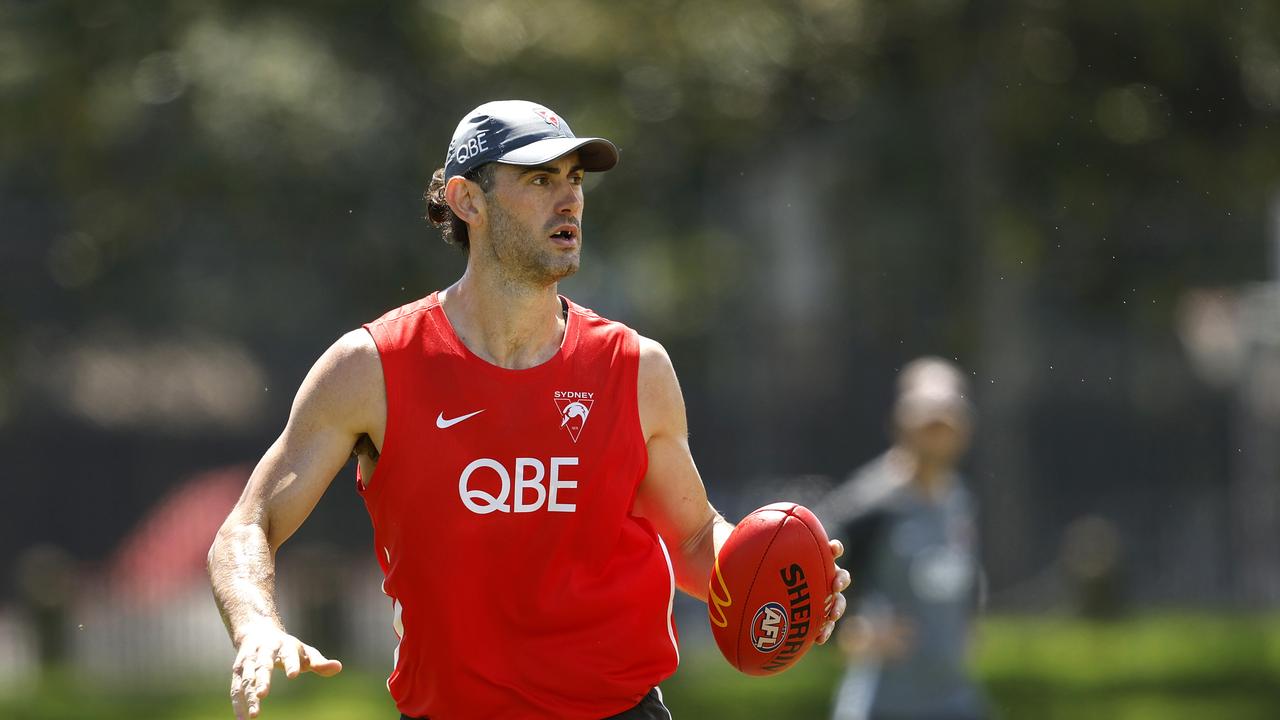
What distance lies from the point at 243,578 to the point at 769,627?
1508 mm

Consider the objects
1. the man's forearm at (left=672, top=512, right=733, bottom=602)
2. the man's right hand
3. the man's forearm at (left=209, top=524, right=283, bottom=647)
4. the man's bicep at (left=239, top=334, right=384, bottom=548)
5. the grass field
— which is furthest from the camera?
the grass field

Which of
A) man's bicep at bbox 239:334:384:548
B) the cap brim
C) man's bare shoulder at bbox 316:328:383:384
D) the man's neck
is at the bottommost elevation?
man's bicep at bbox 239:334:384:548

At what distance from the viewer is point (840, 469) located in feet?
69.6

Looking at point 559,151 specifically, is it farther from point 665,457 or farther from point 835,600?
point 835,600

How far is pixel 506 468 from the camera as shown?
5.25 meters

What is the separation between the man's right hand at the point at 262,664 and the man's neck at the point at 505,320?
112 centimetres

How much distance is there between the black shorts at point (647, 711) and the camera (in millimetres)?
5363

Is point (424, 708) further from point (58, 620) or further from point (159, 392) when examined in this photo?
point (159, 392)

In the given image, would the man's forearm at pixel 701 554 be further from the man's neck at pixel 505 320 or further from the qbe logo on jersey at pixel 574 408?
the man's neck at pixel 505 320

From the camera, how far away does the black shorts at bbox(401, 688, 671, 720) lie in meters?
5.36

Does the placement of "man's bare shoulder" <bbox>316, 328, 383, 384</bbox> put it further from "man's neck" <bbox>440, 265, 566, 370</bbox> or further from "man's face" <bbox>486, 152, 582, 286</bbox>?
"man's face" <bbox>486, 152, 582, 286</bbox>

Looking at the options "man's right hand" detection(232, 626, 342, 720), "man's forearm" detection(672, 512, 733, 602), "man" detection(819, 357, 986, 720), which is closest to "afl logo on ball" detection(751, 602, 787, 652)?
"man's forearm" detection(672, 512, 733, 602)

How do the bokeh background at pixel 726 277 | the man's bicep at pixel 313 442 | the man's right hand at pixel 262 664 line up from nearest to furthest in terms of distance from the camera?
the man's right hand at pixel 262 664 → the man's bicep at pixel 313 442 → the bokeh background at pixel 726 277

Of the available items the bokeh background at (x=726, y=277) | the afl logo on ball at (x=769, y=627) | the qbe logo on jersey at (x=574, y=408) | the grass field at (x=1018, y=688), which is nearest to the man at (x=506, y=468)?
the qbe logo on jersey at (x=574, y=408)
